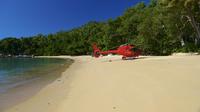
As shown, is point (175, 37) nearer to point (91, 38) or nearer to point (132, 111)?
point (132, 111)

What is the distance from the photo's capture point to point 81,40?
9194cm

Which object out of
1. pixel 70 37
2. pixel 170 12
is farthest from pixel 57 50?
pixel 170 12

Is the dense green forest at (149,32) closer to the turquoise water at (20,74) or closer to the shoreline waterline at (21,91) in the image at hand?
the turquoise water at (20,74)

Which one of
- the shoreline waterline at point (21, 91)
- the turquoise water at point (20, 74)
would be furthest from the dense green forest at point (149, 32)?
the shoreline waterline at point (21, 91)

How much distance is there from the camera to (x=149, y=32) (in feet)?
133

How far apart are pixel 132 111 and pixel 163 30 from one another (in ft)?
115

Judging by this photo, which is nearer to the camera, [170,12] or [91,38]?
[170,12]

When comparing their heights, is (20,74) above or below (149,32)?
below

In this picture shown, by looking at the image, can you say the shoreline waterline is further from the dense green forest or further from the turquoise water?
the dense green forest

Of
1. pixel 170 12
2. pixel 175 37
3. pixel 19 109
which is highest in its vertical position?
pixel 170 12

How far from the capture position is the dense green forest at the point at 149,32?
104ft

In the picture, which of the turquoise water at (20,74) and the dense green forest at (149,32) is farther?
the dense green forest at (149,32)

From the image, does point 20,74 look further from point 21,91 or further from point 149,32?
point 149,32

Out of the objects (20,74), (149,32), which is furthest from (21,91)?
(149,32)
